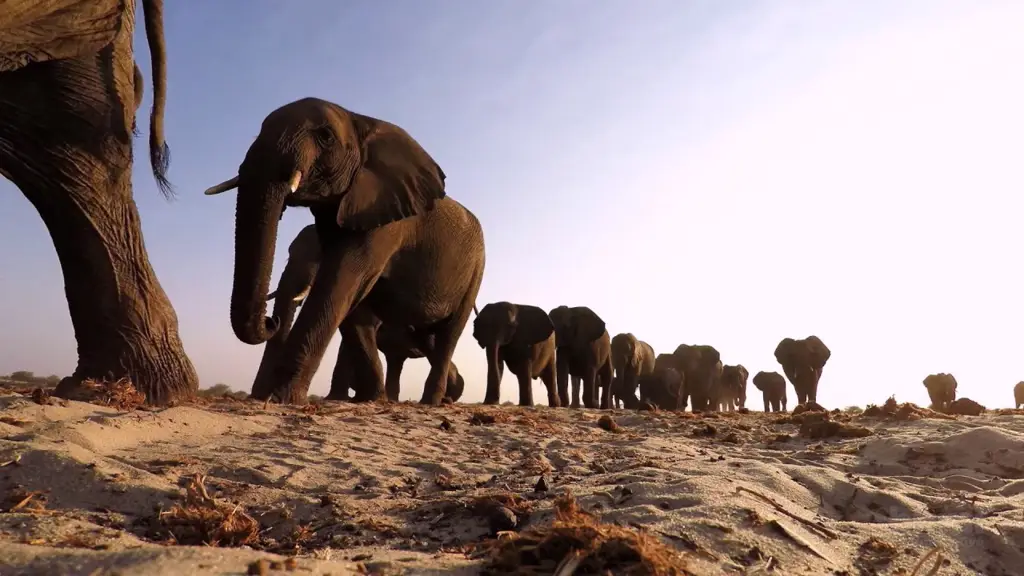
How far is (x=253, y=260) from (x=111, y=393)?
6.52 feet

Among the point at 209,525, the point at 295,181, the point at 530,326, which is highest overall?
the point at 530,326

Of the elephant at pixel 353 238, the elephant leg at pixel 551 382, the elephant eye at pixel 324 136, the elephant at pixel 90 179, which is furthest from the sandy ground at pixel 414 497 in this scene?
A: the elephant leg at pixel 551 382

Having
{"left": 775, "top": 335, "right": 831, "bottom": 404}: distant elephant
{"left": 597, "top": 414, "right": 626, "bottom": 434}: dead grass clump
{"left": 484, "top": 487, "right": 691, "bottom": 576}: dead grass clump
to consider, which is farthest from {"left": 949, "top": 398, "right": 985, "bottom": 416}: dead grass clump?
{"left": 775, "top": 335, "right": 831, "bottom": 404}: distant elephant

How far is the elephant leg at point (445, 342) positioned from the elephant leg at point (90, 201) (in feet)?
18.7

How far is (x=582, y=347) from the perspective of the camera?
74.5ft

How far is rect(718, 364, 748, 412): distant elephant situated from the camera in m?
35.0

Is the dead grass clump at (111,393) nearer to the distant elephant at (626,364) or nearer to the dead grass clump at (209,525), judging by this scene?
the dead grass clump at (209,525)

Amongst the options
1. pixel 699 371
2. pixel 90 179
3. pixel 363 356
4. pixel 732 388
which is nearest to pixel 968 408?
pixel 363 356

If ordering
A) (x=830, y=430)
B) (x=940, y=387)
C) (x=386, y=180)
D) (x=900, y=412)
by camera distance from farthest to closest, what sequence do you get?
(x=940, y=387), (x=386, y=180), (x=900, y=412), (x=830, y=430)

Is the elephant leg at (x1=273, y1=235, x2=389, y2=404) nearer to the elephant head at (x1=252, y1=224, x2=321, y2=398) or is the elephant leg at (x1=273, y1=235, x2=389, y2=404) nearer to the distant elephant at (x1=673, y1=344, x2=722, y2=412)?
the elephant head at (x1=252, y1=224, x2=321, y2=398)

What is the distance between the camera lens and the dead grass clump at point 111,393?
4.50m

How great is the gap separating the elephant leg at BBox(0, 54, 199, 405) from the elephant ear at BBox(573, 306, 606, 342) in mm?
18234

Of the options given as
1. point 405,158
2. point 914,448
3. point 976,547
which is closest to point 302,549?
point 976,547

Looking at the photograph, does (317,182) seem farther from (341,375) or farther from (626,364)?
(626,364)
